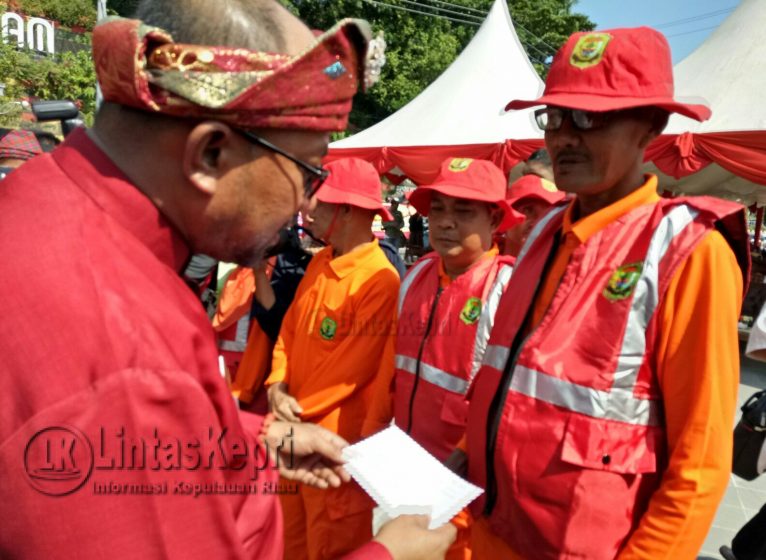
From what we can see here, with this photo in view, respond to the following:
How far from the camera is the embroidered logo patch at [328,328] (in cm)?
281


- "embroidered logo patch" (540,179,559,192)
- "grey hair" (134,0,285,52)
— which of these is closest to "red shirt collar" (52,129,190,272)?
"grey hair" (134,0,285,52)

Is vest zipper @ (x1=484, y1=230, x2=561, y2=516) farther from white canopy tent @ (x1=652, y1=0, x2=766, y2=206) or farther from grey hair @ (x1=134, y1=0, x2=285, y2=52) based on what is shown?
white canopy tent @ (x1=652, y1=0, x2=766, y2=206)

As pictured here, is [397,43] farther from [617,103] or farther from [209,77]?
[209,77]

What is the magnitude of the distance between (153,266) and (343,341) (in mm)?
1933

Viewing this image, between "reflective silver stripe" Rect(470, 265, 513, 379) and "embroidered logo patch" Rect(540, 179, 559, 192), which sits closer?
"reflective silver stripe" Rect(470, 265, 513, 379)

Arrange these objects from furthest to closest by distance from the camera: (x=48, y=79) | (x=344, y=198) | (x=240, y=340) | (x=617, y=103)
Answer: (x=48, y=79) → (x=240, y=340) → (x=344, y=198) → (x=617, y=103)

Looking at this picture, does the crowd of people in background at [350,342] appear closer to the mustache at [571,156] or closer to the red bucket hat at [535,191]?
the mustache at [571,156]

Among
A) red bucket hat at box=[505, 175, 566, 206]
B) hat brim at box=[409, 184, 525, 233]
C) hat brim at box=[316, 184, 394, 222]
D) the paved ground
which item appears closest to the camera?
hat brim at box=[409, 184, 525, 233]

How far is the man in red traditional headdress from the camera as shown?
727 mm

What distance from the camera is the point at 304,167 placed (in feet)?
3.35

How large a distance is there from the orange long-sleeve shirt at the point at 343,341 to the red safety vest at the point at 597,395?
1229 millimetres

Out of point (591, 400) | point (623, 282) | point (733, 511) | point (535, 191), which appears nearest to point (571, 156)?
point (623, 282)

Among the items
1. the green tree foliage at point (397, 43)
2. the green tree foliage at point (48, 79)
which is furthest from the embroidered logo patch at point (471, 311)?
the green tree foliage at point (397, 43)

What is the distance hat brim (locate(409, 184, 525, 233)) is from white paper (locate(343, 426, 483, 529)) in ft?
4.05
